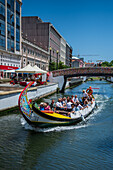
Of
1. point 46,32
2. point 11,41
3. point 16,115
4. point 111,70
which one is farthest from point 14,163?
point 46,32

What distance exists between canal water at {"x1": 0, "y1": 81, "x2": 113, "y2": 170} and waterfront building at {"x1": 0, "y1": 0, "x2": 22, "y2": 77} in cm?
2965

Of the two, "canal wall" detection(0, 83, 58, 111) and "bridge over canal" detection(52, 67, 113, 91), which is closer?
"canal wall" detection(0, 83, 58, 111)

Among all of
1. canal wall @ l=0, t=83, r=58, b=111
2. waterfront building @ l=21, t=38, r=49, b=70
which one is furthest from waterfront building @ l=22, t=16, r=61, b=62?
canal wall @ l=0, t=83, r=58, b=111

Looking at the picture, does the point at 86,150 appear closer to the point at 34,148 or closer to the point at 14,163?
the point at 34,148

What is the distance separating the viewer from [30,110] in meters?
14.8

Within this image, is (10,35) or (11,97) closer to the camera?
(11,97)

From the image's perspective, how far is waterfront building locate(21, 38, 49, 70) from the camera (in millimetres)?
56719

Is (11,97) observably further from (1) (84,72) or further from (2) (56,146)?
(1) (84,72)

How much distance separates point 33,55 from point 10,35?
1720cm

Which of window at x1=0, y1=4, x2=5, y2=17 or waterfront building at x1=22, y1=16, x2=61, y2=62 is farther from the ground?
waterfront building at x1=22, y1=16, x2=61, y2=62

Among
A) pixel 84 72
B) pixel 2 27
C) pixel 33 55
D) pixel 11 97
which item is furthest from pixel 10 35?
pixel 11 97

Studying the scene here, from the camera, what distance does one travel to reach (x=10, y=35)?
47875 millimetres

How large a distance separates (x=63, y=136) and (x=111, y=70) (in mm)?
33400

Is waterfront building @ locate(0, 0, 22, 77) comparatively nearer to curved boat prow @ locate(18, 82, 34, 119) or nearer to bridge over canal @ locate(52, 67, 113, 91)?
bridge over canal @ locate(52, 67, 113, 91)
